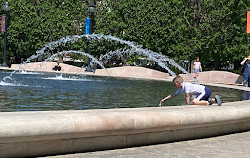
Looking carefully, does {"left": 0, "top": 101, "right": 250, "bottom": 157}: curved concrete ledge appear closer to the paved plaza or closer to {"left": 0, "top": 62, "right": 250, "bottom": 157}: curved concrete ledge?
{"left": 0, "top": 62, "right": 250, "bottom": 157}: curved concrete ledge

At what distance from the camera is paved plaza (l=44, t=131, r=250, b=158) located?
6.68 meters

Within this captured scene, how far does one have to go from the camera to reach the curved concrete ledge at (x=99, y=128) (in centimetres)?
599

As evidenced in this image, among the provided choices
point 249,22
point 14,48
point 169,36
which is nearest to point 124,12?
point 169,36

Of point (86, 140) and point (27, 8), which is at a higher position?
point (27, 8)

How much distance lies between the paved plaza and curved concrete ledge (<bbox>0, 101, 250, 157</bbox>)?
12cm

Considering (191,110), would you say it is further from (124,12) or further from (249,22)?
(124,12)

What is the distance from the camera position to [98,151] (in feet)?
22.5

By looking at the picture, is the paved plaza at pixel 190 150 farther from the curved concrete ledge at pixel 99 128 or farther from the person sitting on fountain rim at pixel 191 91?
the person sitting on fountain rim at pixel 191 91

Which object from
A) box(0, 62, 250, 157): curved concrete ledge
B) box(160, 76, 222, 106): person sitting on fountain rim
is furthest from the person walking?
box(0, 62, 250, 157): curved concrete ledge

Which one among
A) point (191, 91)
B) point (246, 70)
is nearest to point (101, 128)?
point (191, 91)

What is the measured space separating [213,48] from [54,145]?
115 feet

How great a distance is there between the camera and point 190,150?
23.5 feet

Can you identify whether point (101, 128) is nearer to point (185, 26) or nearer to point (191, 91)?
point (191, 91)

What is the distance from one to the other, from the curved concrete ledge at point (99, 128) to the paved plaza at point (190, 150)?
0.12 m
